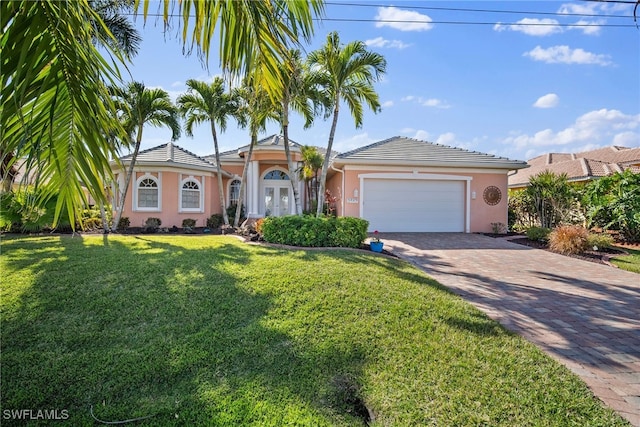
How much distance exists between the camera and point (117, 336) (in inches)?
178

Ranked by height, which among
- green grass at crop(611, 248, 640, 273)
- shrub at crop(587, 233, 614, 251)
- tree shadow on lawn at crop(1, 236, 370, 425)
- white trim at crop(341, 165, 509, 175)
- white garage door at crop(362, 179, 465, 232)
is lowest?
tree shadow on lawn at crop(1, 236, 370, 425)

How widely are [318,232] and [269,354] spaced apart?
631 centimetres

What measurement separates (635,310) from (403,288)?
396 centimetres

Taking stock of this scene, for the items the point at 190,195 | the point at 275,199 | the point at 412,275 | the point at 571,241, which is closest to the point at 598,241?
the point at 571,241

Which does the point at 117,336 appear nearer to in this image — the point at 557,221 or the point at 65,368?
the point at 65,368

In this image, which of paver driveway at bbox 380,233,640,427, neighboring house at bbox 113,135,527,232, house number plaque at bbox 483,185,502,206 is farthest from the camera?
house number plaque at bbox 483,185,502,206

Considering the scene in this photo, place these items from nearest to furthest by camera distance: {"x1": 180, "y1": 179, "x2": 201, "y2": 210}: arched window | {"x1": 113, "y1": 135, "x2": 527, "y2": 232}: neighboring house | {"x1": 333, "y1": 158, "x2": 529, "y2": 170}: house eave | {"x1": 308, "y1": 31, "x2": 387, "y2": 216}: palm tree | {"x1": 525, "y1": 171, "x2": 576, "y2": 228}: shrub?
{"x1": 308, "y1": 31, "x2": 387, "y2": 216}: palm tree < {"x1": 525, "y1": 171, "x2": 576, "y2": 228}: shrub < {"x1": 333, "y1": 158, "x2": 529, "y2": 170}: house eave < {"x1": 113, "y1": 135, "x2": 527, "y2": 232}: neighboring house < {"x1": 180, "y1": 179, "x2": 201, "y2": 210}: arched window

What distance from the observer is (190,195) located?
708 inches

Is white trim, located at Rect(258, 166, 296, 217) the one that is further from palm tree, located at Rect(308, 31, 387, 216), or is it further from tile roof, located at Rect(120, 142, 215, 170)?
palm tree, located at Rect(308, 31, 387, 216)

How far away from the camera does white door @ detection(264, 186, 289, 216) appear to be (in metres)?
20.3

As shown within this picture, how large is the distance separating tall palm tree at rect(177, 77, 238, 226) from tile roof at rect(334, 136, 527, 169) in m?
5.87

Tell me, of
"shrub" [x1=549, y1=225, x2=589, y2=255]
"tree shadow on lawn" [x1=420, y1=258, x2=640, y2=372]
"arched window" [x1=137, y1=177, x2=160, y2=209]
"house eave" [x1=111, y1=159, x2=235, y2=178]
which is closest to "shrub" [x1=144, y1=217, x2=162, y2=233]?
"arched window" [x1=137, y1=177, x2=160, y2=209]

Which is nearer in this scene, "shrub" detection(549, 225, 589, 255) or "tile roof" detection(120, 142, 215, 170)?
"shrub" detection(549, 225, 589, 255)

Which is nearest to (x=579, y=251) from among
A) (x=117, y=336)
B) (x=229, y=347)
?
(x=229, y=347)
